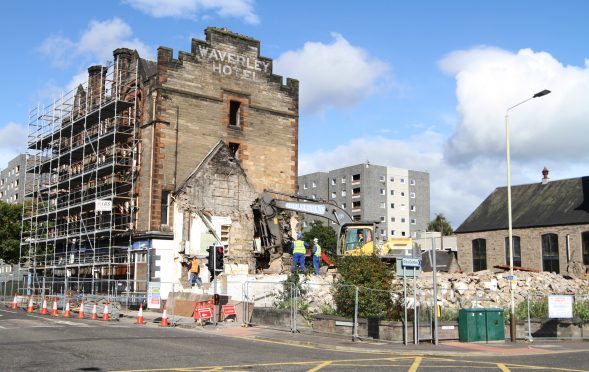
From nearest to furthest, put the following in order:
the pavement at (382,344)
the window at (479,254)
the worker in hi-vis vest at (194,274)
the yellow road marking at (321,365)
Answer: the yellow road marking at (321,365), the pavement at (382,344), the worker in hi-vis vest at (194,274), the window at (479,254)

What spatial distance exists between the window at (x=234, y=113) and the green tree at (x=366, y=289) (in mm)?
19450

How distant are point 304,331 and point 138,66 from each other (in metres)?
22.0

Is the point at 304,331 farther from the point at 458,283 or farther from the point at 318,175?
the point at 318,175

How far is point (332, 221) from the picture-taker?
34719mm

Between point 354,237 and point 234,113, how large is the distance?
42.6ft

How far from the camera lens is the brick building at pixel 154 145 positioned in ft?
118

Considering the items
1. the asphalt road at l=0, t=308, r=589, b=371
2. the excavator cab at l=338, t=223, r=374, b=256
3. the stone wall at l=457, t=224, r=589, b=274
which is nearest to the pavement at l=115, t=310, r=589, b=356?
the asphalt road at l=0, t=308, r=589, b=371

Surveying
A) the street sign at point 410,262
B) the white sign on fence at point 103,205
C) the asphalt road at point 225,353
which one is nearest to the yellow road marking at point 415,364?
the asphalt road at point 225,353

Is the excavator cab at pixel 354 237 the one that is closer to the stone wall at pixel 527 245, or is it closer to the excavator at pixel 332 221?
the excavator at pixel 332 221

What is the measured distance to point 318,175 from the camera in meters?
118

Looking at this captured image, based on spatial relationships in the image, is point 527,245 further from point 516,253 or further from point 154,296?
point 154,296

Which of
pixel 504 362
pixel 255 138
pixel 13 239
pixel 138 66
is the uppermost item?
pixel 138 66

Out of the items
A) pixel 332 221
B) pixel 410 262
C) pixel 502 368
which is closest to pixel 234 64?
pixel 332 221

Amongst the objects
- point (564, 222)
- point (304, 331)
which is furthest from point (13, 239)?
point (564, 222)
